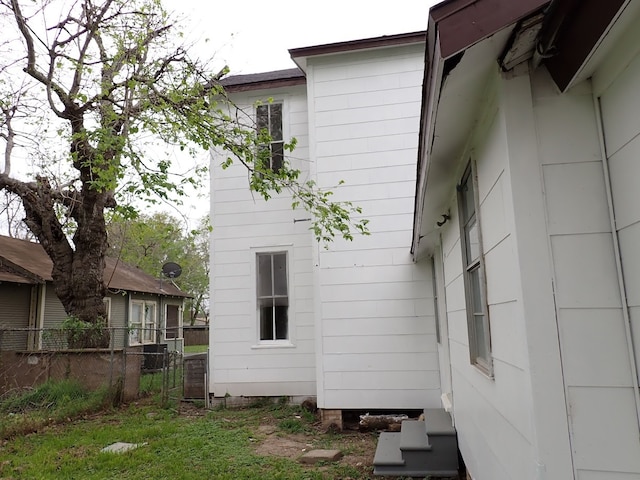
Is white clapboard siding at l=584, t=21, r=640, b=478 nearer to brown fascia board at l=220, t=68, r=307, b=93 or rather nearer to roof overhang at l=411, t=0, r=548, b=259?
roof overhang at l=411, t=0, r=548, b=259

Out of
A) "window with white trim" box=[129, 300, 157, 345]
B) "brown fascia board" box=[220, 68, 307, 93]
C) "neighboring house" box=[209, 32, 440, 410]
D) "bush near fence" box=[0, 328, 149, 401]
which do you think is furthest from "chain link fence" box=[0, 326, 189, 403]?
"window with white trim" box=[129, 300, 157, 345]

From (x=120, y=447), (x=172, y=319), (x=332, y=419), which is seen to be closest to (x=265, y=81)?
(x=332, y=419)

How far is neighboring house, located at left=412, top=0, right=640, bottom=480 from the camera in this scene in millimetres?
1452

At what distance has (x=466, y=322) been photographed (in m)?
3.34

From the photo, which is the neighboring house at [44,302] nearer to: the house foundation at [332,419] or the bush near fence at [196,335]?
the house foundation at [332,419]

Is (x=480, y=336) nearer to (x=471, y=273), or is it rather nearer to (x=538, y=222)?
(x=471, y=273)

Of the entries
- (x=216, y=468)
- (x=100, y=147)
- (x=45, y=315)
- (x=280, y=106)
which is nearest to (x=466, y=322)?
(x=216, y=468)

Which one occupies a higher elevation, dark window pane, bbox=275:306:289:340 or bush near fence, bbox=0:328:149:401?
dark window pane, bbox=275:306:289:340

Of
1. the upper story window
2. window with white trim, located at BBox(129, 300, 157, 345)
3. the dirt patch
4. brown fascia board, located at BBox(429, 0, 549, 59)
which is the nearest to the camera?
brown fascia board, located at BBox(429, 0, 549, 59)

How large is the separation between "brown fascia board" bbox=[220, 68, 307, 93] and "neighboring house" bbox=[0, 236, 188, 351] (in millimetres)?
5224

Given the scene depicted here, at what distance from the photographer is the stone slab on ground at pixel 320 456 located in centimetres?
525

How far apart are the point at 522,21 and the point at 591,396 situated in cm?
125

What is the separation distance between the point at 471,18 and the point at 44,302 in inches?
558

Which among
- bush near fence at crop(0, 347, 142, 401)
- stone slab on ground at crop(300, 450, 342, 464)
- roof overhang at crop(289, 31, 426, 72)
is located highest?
roof overhang at crop(289, 31, 426, 72)
